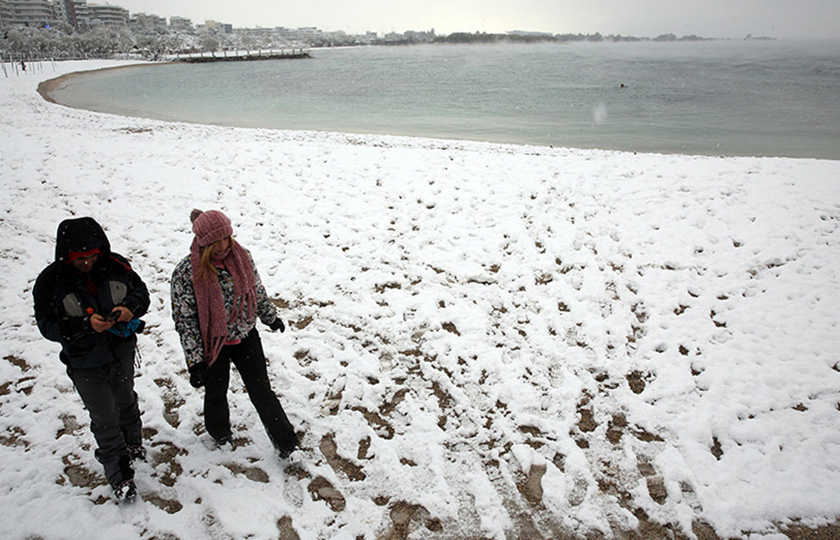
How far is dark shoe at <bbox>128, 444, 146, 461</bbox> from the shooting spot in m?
3.66

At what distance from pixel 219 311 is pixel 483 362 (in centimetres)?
304

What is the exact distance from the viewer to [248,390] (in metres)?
3.48

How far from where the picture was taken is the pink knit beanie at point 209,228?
118 inches

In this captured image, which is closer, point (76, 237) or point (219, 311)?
point (76, 237)

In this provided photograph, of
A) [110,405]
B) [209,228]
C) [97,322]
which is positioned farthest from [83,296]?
[209,228]

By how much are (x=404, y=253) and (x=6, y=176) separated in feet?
31.7

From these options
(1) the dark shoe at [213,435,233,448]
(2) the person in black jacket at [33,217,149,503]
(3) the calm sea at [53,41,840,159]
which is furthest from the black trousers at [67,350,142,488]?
(3) the calm sea at [53,41,840,159]

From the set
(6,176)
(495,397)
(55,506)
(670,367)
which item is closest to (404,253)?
(495,397)

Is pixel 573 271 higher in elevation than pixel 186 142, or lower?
lower

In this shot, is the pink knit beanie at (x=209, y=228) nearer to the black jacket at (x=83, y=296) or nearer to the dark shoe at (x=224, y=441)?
the black jacket at (x=83, y=296)

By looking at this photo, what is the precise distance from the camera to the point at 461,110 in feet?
92.3

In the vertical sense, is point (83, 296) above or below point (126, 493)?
above

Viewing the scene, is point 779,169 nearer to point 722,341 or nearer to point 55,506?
point 722,341

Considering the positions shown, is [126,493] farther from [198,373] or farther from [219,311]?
[219,311]
